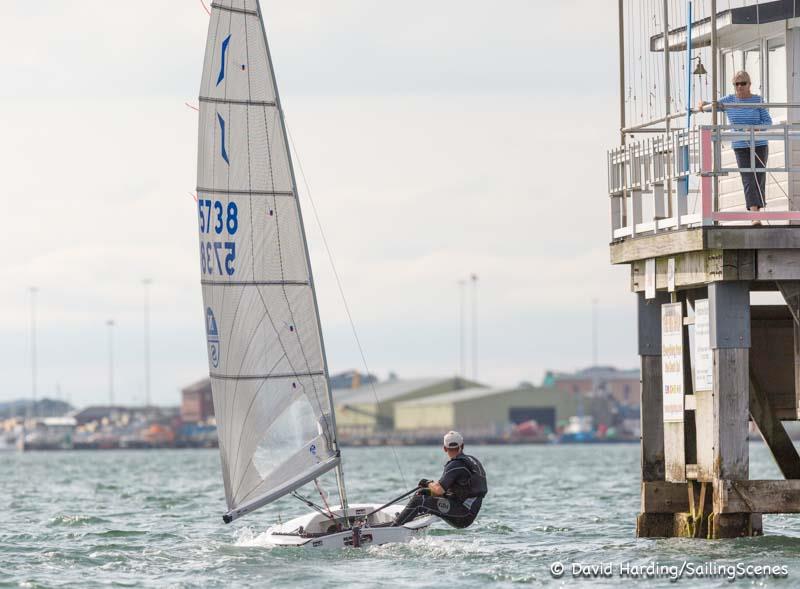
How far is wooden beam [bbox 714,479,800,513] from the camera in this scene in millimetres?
22469

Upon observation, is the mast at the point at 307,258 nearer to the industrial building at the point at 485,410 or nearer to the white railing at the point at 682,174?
the white railing at the point at 682,174

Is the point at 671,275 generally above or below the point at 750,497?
above

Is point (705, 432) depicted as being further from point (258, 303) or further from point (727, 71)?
point (258, 303)

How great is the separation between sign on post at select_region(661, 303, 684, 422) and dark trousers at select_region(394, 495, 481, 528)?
3.11 metres

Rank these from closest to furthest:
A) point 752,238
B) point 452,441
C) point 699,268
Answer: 1. point 752,238
2. point 699,268
3. point 452,441

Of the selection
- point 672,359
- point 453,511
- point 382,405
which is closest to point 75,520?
point 453,511

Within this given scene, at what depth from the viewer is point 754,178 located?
23.0 m

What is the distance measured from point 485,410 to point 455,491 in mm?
145174

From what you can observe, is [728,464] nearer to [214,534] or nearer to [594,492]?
[214,534]

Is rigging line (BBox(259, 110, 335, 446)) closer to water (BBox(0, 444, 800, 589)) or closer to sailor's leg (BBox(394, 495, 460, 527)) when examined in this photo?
sailor's leg (BBox(394, 495, 460, 527))

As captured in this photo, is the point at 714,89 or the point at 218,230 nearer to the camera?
the point at 714,89

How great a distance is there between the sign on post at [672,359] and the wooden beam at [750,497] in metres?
1.90

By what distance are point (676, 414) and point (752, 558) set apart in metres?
2.77

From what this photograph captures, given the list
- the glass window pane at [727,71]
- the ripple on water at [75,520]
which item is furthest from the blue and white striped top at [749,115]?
the ripple on water at [75,520]
